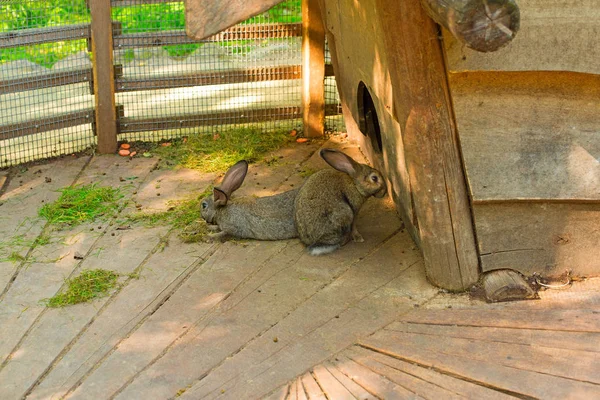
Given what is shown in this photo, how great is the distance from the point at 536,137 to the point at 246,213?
90.0 inches

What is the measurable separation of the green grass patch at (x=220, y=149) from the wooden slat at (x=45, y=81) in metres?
0.93

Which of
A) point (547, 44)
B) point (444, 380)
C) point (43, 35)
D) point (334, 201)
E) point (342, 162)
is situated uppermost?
point (43, 35)

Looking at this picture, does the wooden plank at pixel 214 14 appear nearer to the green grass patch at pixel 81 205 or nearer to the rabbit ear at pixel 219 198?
the rabbit ear at pixel 219 198

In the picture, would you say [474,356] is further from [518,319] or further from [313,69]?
[313,69]

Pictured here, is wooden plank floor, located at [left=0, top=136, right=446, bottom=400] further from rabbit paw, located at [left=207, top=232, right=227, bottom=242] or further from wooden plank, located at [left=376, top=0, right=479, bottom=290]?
wooden plank, located at [left=376, top=0, right=479, bottom=290]

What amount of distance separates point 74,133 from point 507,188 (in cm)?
470

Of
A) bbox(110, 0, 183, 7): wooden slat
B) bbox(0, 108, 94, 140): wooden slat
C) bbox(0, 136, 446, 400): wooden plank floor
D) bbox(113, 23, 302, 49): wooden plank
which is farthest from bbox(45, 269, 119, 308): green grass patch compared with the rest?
bbox(110, 0, 183, 7): wooden slat

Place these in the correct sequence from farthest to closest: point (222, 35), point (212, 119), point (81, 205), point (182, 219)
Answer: point (212, 119) < point (222, 35) < point (81, 205) < point (182, 219)

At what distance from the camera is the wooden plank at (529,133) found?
4.84 m

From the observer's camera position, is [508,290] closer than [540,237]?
Yes

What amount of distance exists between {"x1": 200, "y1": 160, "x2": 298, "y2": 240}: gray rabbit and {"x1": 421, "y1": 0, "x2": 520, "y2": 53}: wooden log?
2675mm

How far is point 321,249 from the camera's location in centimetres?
592

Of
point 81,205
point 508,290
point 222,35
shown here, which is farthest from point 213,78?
point 508,290

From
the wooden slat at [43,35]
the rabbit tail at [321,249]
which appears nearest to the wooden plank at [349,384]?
the rabbit tail at [321,249]
